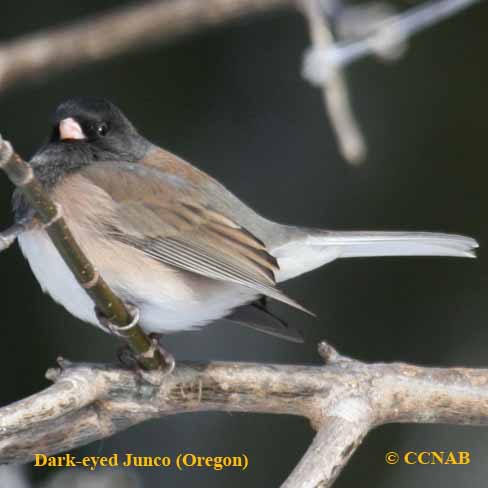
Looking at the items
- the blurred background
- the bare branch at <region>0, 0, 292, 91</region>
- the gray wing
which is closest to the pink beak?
the gray wing

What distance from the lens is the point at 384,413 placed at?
2.38m

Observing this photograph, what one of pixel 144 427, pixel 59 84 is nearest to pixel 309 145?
pixel 59 84

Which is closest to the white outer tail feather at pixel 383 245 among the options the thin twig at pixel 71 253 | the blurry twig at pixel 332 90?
the blurry twig at pixel 332 90

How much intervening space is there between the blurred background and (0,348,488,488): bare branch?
45.1 inches

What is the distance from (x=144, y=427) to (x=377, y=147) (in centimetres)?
145

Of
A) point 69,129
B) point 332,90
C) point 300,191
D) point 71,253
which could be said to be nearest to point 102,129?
point 69,129

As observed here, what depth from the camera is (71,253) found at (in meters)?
1.86

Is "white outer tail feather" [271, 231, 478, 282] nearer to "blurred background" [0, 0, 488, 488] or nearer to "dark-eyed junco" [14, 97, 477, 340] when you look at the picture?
"dark-eyed junco" [14, 97, 477, 340]

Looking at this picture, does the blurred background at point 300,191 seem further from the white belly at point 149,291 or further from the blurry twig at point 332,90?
the blurry twig at point 332,90

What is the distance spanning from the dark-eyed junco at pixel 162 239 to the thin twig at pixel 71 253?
280 mm

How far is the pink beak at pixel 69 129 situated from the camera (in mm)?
2709

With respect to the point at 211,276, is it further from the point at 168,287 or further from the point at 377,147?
the point at 377,147

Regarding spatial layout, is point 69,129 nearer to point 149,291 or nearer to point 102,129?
point 102,129

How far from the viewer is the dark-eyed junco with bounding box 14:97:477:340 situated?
8.15 feet
